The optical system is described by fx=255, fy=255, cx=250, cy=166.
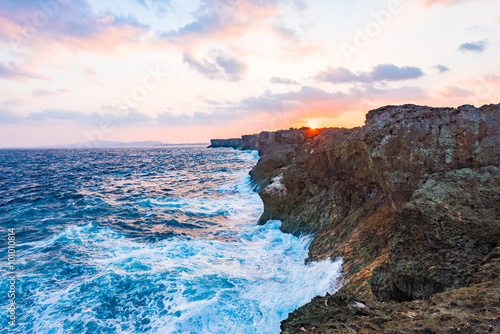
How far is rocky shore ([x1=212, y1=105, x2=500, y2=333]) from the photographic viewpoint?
4.09 meters

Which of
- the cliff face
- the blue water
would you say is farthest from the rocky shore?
the blue water

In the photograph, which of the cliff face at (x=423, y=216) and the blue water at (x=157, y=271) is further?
the blue water at (x=157, y=271)

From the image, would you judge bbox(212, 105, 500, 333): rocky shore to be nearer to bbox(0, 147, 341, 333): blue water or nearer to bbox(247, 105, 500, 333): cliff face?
bbox(247, 105, 500, 333): cliff face

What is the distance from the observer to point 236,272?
455 inches

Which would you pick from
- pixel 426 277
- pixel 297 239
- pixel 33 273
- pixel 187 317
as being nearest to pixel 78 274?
pixel 33 273

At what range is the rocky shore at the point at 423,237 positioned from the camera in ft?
13.4

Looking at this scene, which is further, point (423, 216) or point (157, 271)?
point (157, 271)

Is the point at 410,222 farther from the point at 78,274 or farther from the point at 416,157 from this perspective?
the point at 78,274

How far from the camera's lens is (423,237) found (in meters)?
6.15

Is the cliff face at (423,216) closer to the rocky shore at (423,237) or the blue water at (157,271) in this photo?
the rocky shore at (423,237)

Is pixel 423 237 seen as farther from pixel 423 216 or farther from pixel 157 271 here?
pixel 157 271

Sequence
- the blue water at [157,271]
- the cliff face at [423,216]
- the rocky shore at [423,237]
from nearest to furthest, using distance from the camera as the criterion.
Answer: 1. the rocky shore at [423,237]
2. the cliff face at [423,216]
3. the blue water at [157,271]

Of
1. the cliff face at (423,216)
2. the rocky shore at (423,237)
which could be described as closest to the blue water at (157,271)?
the cliff face at (423,216)

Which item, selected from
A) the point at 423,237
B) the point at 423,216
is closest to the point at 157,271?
the point at 423,237
